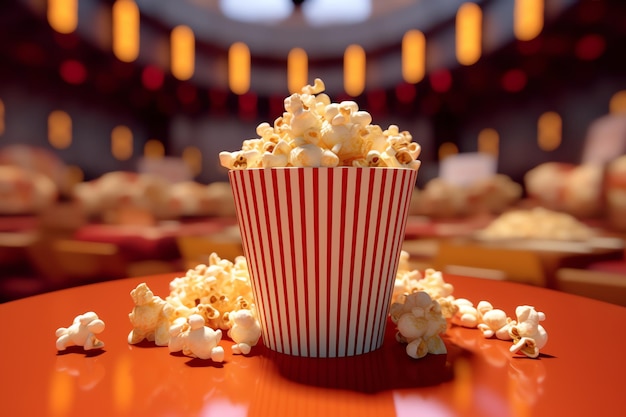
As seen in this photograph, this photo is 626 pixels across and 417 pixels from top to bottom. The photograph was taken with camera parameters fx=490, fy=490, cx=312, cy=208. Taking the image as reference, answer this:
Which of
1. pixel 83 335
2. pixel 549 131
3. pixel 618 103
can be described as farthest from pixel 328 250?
pixel 549 131

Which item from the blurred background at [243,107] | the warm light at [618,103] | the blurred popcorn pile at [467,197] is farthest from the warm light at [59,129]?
the warm light at [618,103]

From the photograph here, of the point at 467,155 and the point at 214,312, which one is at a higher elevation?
the point at 467,155

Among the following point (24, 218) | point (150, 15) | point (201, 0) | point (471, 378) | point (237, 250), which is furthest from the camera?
point (201, 0)

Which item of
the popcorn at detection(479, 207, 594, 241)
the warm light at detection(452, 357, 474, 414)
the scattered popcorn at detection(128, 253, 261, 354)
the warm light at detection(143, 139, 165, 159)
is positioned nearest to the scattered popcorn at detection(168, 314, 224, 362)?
the scattered popcorn at detection(128, 253, 261, 354)

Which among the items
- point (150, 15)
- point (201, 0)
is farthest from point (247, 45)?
point (150, 15)

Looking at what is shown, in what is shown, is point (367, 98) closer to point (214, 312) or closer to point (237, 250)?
point (237, 250)

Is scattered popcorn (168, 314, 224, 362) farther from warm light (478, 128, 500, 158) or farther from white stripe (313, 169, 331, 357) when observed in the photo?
warm light (478, 128, 500, 158)
